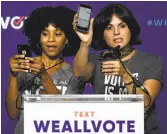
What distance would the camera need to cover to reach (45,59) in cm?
227

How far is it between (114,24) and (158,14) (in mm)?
237

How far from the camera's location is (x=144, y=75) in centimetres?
220

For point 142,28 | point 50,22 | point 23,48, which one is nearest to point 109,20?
point 142,28

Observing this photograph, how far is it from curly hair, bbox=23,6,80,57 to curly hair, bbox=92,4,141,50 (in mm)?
104

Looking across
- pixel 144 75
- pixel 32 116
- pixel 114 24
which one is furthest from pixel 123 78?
pixel 32 116

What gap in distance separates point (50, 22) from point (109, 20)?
303 millimetres

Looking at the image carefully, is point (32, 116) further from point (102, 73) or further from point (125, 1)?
point (125, 1)

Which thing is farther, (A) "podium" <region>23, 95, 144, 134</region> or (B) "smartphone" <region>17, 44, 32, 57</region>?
(B) "smartphone" <region>17, 44, 32, 57</region>

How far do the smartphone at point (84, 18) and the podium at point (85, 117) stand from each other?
16.6 inches

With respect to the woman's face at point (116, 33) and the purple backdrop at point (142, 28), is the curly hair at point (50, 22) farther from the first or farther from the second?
the woman's face at point (116, 33)

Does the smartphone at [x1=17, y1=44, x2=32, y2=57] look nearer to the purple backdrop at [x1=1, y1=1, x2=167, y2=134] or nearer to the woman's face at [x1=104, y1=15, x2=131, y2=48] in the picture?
the purple backdrop at [x1=1, y1=1, x2=167, y2=134]

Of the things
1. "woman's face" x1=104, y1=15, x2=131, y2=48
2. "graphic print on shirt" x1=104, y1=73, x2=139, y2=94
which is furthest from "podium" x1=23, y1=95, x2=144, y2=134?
"woman's face" x1=104, y1=15, x2=131, y2=48

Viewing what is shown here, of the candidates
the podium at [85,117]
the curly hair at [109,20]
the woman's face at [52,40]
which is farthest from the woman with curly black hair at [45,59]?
the podium at [85,117]

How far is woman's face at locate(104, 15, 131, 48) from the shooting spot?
Result: 2.23m
